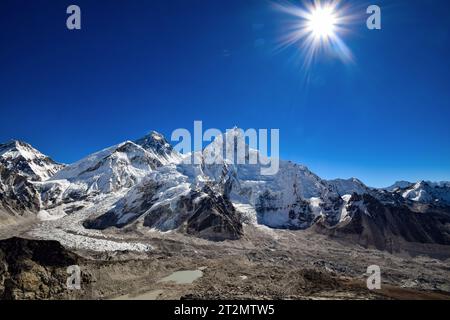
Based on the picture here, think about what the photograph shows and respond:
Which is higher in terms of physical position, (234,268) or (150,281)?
(150,281)

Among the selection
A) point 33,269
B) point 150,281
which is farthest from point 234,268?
point 33,269

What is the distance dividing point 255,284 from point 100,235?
12239 cm

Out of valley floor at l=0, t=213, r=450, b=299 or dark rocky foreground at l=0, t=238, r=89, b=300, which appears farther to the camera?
valley floor at l=0, t=213, r=450, b=299

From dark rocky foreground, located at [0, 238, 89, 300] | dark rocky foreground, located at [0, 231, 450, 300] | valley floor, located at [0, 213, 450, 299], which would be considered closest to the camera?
dark rocky foreground, located at [0, 238, 89, 300]

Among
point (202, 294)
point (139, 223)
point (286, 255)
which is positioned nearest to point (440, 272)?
point (286, 255)

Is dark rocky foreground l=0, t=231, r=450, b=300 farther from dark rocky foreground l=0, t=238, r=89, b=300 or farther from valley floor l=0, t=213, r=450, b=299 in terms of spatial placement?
valley floor l=0, t=213, r=450, b=299

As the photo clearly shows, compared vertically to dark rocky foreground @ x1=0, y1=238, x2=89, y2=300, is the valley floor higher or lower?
lower

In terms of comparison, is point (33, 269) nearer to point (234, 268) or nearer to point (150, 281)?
point (150, 281)

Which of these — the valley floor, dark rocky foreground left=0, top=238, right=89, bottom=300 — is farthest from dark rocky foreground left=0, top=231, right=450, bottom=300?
the valley floor

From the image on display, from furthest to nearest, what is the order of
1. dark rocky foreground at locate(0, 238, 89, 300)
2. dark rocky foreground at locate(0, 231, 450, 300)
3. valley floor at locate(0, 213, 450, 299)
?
valley floor at locate(0, 213, 450, 299)
dark rocky foreground at locate(0, 231, 450, 300)
dark rocky foreground at locate(0, 238, 89, 300)

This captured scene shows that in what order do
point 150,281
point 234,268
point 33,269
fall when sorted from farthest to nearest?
point 234,268, point 150,281, point 33,269

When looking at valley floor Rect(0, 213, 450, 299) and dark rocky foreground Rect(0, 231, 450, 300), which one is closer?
dark rocky foreground Rect(0, 231, 450, 300)
